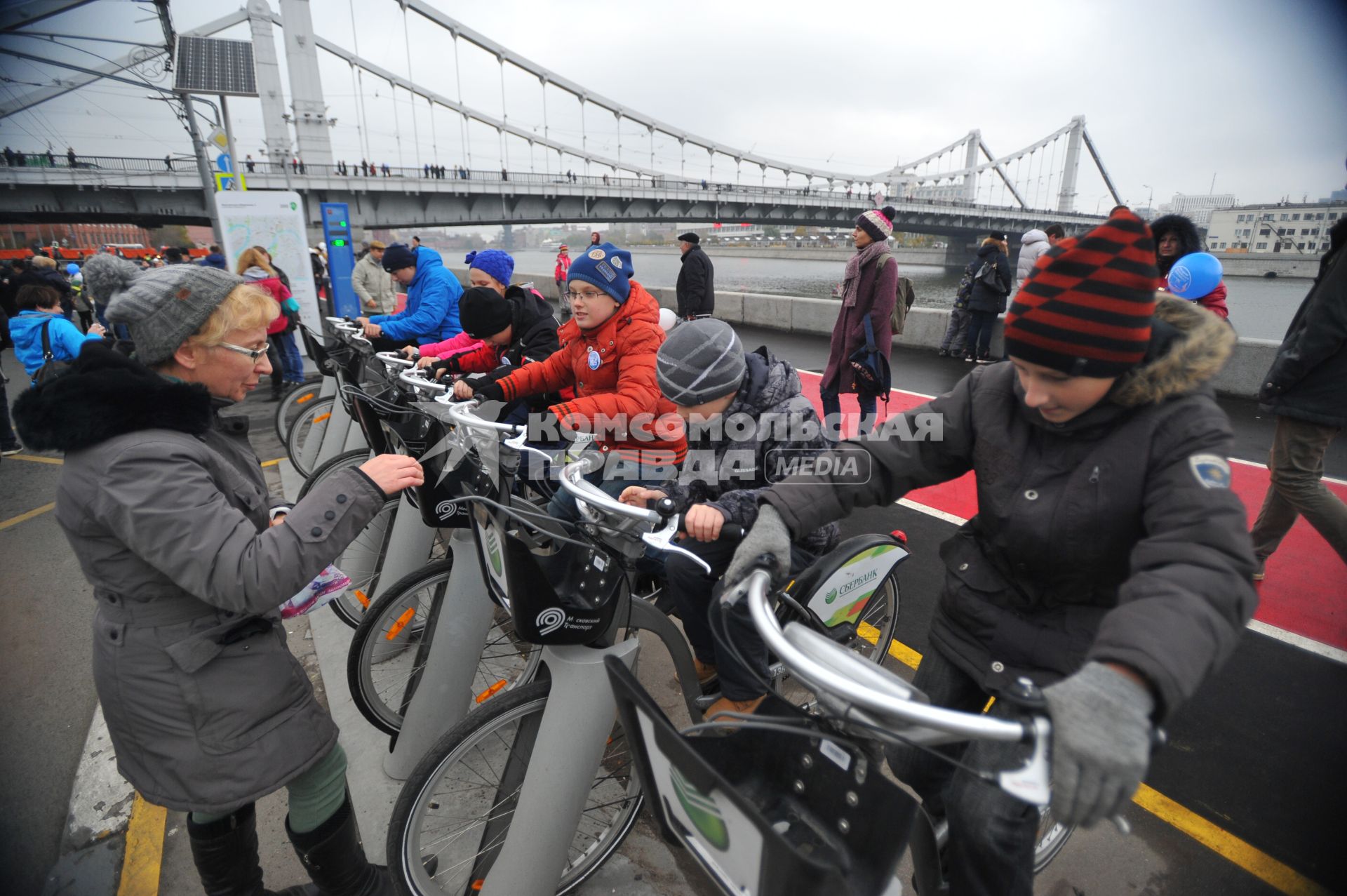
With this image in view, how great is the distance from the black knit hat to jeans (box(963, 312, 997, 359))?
24.7 feet

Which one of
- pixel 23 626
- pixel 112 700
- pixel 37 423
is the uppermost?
pixel 37 423

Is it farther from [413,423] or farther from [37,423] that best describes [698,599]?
[37,423]

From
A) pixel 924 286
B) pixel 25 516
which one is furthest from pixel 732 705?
pixel 924 286

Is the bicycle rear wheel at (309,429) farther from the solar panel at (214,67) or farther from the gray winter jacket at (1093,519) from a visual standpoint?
the solar panel at (214,67)

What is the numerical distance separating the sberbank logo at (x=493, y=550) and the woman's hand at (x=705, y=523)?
0.51 m

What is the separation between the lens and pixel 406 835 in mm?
1783

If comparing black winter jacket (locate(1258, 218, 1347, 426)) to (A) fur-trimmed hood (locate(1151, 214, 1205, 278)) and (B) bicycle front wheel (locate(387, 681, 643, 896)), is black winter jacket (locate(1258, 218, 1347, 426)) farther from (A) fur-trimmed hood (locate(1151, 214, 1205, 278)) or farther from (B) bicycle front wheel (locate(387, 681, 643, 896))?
(B) bicycle front wheel (locate(387, 681, 643, 896))

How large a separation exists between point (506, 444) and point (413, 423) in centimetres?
93

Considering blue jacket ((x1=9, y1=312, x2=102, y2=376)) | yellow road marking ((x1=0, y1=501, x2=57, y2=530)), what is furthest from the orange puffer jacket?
blue jacket ((x1=9, y1=312, x2=102, y2=376))

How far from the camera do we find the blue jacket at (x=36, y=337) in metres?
5.87

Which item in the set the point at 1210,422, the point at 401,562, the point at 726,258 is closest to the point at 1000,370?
the point at 1210,422

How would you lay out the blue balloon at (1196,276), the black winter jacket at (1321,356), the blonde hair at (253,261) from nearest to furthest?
the black winter jacket at (1321,356)
the blue balloon at (1196,276)
the blonde hair at (253,261)

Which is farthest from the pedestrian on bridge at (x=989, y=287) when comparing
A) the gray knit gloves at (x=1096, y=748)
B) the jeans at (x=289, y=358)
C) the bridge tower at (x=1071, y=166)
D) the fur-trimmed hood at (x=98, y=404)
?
the bridge tower at (x=1071, y=166)

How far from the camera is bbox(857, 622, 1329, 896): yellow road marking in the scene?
6.44 ft
